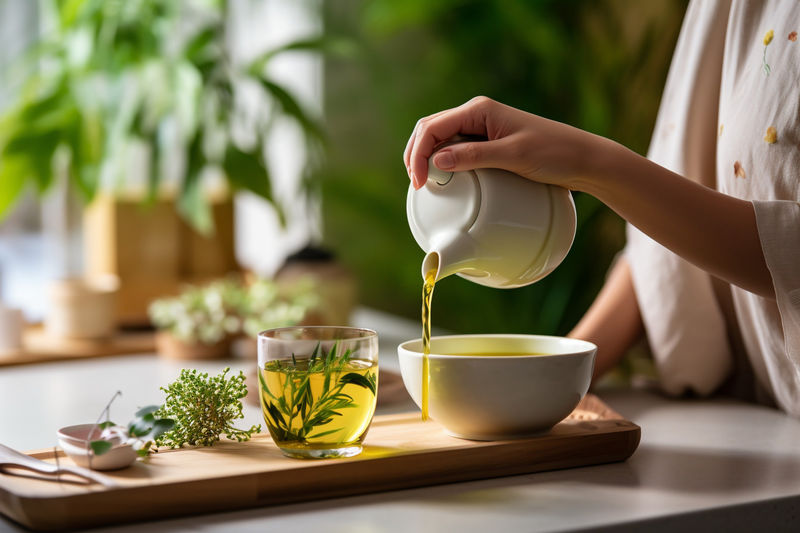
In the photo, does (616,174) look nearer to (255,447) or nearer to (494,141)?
(494,141)

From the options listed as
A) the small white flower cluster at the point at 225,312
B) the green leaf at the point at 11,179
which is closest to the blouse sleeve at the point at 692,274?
the small white flower cluster at the point at 225,312

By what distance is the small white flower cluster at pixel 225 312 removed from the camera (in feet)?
4.44

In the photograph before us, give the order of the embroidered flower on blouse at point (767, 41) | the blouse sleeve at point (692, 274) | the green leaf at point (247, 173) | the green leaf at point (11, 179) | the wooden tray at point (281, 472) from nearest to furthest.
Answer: the wooden tray at point (281, 472)
the embroidered flower on blouse at point (767, 41)
the blouse sleeve at point (692, 274)
the green leaf at point (11, 179)
the green leaf at point (247, 173)

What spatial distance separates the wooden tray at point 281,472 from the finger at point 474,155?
0.75 ft

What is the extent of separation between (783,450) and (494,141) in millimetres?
404

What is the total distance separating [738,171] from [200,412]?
23.0 inches

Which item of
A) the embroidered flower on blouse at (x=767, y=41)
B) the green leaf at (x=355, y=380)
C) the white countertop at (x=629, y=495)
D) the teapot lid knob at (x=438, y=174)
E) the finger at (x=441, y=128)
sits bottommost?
the white countertop at (x=629, y=495)

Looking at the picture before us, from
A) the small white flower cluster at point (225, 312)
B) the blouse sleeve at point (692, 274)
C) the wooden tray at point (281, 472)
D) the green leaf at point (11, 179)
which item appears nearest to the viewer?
the wooden tray at point (281, 472)

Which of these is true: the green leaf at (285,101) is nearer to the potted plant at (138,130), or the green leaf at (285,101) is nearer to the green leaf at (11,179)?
the potted plant at (138,130)

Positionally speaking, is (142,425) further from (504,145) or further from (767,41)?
(767,41)

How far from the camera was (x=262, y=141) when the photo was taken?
171cm

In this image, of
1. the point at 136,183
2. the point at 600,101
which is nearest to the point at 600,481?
the point at 600,101

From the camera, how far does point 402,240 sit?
7.53 ft

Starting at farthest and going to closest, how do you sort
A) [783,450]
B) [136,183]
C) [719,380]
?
1. [136,183]
2. [719,380]
3. [783,450]
